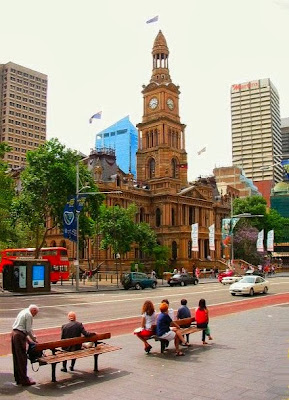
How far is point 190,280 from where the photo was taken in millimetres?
48312

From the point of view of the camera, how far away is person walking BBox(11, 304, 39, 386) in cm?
880

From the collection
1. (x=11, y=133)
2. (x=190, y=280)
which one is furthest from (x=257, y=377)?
(x=11, y=133)

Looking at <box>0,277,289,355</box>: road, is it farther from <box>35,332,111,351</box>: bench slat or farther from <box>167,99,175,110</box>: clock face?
<box>167,99,175,110</box>: clock face

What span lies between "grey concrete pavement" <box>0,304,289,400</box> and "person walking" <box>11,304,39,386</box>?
0.21 metres

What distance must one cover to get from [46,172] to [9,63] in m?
119

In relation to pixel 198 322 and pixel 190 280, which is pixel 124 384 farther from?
pixel 190 280

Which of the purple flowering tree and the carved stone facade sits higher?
the carved stone facade

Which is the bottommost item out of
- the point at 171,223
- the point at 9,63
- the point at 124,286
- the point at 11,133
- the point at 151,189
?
the point at 124,286

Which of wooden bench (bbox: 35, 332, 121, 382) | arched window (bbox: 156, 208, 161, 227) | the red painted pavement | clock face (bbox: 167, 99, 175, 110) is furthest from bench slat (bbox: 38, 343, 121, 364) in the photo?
clock face (bbox: 167, 99, 175, 110)

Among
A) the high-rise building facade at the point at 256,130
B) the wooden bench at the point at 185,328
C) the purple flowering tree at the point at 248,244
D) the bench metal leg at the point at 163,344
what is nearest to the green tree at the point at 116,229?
the wooden bench at the point at 185,328

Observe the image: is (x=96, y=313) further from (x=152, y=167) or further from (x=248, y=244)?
(x=248, y=244)

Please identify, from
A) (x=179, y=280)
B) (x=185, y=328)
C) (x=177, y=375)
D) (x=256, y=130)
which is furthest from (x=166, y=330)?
(x=256, y=130)

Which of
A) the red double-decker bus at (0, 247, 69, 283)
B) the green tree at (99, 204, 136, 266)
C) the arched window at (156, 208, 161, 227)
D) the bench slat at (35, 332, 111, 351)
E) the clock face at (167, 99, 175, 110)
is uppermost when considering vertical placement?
the clock face at (167, 99, 175, 110)

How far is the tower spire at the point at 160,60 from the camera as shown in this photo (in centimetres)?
8731
